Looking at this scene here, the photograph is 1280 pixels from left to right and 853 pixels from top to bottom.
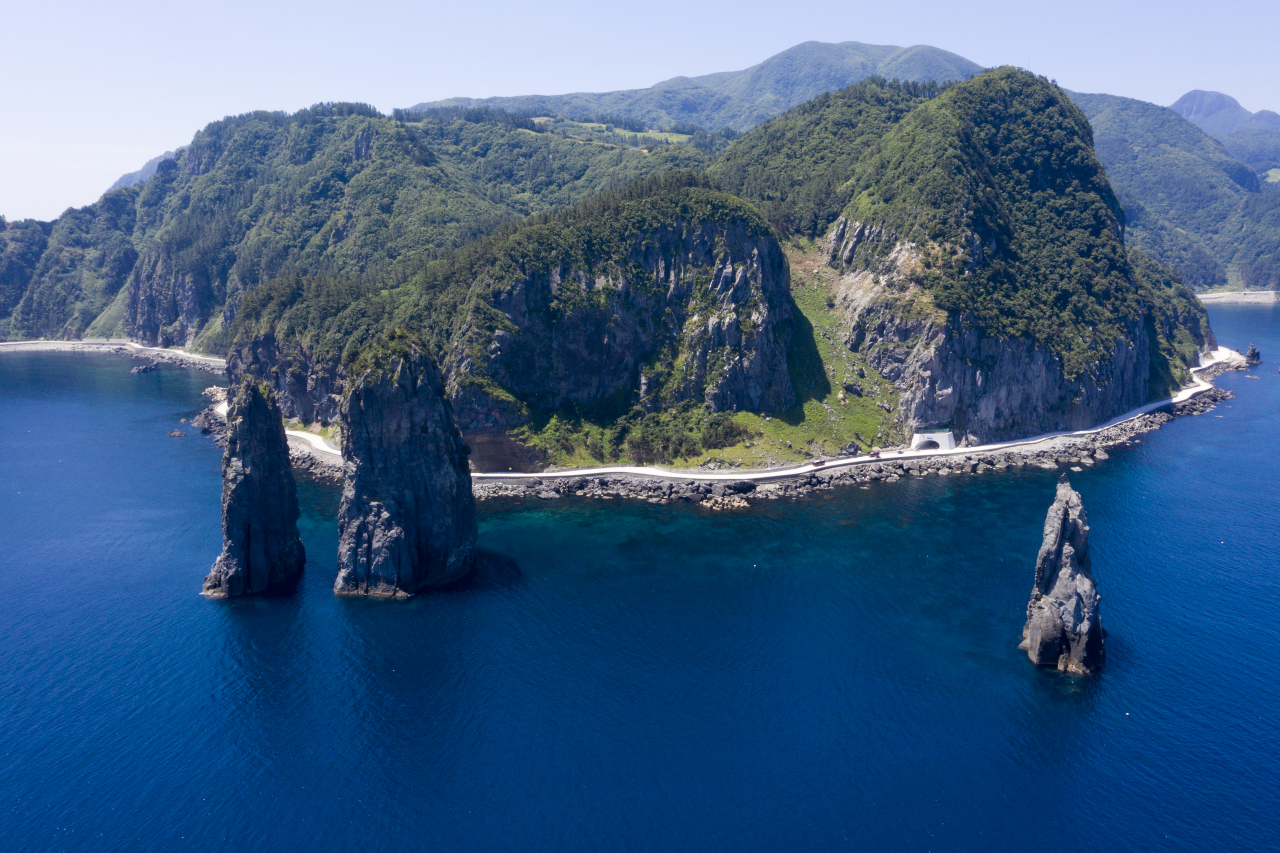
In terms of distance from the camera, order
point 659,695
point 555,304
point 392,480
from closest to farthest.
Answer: point 659,695
point 392,480
point 555,304

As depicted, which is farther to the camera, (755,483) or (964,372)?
(964,372)

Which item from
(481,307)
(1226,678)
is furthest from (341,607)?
(1226,678)

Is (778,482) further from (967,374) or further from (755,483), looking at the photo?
(967,374)

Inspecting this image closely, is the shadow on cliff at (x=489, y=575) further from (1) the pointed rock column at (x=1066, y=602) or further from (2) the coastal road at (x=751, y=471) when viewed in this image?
(1) the pointed rock column at (x=1066, y=602)

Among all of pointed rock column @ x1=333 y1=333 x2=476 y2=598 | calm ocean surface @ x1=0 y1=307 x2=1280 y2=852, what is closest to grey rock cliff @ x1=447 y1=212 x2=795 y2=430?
calm ocean surface @ x1=0 y1=307 x2=1280 y2=852

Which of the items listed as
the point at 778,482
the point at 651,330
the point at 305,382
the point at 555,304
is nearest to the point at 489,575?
the point at 778,482

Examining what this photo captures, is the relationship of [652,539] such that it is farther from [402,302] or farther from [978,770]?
[402,302]
